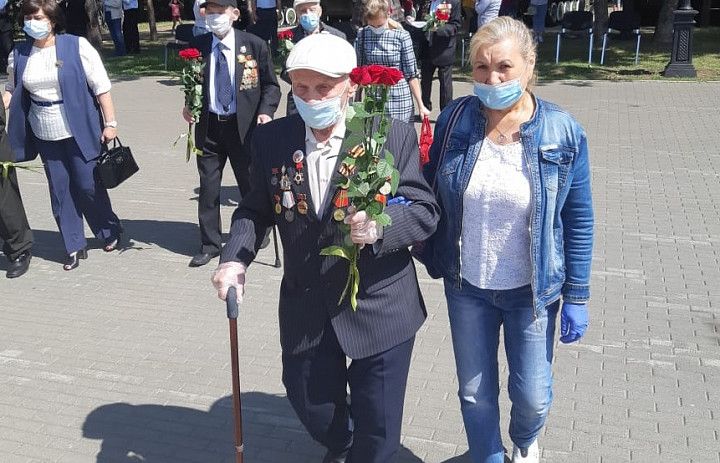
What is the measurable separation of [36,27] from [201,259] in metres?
2.06

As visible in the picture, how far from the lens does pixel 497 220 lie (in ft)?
10.6

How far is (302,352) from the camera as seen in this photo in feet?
10.8

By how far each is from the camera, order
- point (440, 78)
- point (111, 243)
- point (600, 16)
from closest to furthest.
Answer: point (111, 243) → point (440, 78) → point (600, 16)

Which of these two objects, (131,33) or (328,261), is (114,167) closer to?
(328,261)

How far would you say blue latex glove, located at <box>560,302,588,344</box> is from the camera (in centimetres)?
337

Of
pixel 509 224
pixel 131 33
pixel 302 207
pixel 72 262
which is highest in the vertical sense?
pixel 302 207

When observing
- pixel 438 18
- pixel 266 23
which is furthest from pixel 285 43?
pixel 266 23

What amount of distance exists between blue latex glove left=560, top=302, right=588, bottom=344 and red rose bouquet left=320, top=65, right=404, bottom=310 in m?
0.89

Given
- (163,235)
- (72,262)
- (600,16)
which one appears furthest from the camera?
(600,16)

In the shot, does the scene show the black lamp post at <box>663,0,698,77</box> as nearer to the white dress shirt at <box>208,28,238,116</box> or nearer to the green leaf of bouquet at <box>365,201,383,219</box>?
the white dress shirt at <box>208,28,238,116</box>

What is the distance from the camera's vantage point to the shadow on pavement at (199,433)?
162 inches

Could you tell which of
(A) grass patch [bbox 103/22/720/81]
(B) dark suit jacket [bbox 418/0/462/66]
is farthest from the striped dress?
(A) grass patch [bbox 103/22/720/81]

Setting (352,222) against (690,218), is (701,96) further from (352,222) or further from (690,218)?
(352,222)

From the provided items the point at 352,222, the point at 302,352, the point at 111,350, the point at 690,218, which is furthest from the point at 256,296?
the point at 690,218
